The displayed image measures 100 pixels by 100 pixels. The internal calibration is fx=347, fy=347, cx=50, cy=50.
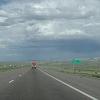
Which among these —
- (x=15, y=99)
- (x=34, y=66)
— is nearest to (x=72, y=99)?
(x=15, y=99)

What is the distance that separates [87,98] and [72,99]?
0.94 metres

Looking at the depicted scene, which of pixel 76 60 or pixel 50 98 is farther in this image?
pixel 76 60

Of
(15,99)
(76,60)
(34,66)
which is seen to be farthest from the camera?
(34,66)

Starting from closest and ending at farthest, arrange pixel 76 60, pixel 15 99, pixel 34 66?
1. pixel 15 99
2. pixel 76 60
3. pixel 34 66

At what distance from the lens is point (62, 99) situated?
16891 mm

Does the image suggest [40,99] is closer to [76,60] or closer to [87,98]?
[87,98]

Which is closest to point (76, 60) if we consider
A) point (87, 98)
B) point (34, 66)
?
point (34, 66)

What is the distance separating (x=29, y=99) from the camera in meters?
16.6

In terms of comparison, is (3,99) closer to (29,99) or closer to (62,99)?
(29,99)

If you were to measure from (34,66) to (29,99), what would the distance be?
97682 millimetres

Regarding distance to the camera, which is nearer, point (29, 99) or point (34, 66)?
point (29, 99)

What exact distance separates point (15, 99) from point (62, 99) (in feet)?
7.47

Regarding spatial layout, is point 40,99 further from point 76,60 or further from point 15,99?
point 76,60

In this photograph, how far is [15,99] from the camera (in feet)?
54.5
